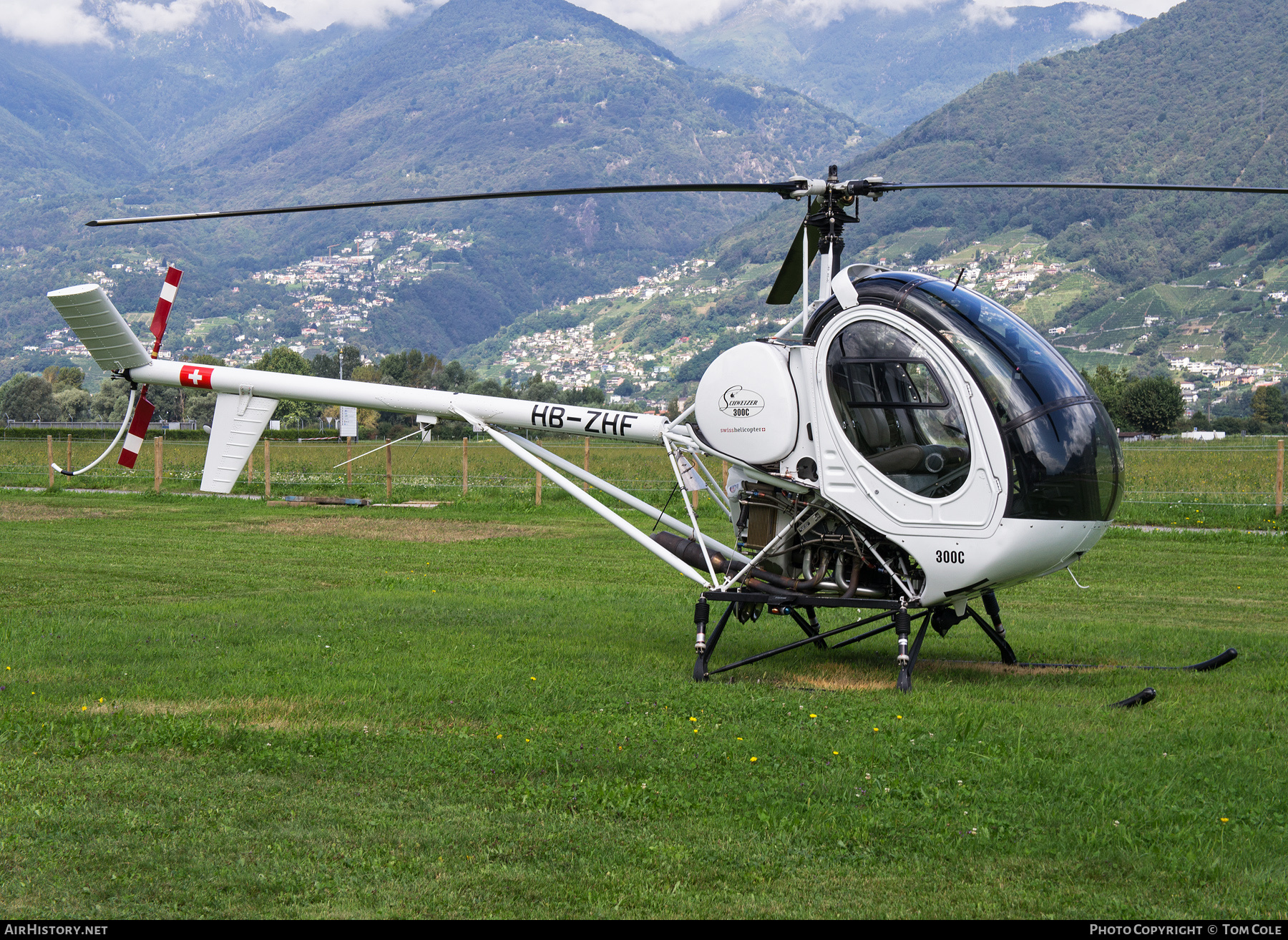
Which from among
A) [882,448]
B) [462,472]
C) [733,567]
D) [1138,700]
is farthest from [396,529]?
[1138,700]

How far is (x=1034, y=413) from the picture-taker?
25.1ft

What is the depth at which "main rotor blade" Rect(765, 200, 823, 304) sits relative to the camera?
358 inches

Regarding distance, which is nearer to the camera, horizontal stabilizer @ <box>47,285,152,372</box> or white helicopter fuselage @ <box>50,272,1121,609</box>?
white helicopter fuselage @ <box>50,272,1121,609</box>

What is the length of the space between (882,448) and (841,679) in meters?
1.91

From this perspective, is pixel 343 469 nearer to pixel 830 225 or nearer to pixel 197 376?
pixel 197 376

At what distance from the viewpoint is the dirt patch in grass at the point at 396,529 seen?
66.3ft

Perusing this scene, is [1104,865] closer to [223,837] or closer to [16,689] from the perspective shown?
[223,837]

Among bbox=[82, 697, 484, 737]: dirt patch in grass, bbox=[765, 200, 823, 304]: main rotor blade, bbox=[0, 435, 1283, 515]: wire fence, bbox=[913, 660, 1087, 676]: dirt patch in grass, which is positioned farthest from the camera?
bbox=[0, 435, 1283, 515]: wire fence

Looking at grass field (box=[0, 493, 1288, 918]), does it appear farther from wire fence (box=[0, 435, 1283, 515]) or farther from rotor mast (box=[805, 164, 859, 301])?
wire fence (box=[0, 435, 1283, 515])

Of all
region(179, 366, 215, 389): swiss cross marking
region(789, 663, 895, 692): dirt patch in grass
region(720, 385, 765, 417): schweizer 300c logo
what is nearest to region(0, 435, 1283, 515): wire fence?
region(179, 366, 215, 389): swiss cross marking

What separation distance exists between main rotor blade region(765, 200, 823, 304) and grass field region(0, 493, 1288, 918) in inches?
130

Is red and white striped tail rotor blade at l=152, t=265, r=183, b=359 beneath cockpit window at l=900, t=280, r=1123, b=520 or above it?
above

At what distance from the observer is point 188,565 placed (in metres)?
15.8

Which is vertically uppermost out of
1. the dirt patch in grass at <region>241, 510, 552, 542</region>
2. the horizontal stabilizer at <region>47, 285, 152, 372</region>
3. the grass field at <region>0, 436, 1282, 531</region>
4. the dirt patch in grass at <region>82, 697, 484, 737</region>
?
the horizontal stabilizer at <region>47, 285, 152, 372</region>
